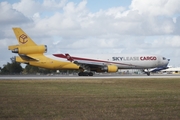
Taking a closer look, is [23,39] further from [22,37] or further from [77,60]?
[77,60]

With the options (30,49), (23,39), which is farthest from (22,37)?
(30,49)

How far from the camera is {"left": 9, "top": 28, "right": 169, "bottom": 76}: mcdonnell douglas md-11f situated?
172ft

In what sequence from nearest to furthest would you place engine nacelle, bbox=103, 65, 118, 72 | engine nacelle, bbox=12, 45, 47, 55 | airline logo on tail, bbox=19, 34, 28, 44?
engine nacelle, bbox=12, 45, 47, 55, engine nacelle, bbox=103, 65, 118, 72, airline logo on tail, bbox=19, 34, 28, 44

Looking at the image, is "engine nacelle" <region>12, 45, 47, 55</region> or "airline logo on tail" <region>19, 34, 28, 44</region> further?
"airline logo on tail" <region>19, 34, 28, 44</region>

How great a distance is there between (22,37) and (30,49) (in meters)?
2.06

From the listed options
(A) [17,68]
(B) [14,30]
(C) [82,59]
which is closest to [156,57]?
(C) [82,59]

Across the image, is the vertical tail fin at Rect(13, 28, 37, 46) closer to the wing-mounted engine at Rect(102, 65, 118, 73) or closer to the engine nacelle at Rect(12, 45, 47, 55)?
the engine nacelle at Rect(12, 45, 47, 55)

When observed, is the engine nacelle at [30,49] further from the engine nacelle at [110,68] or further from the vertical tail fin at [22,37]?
the engine nacelle at [110,68]

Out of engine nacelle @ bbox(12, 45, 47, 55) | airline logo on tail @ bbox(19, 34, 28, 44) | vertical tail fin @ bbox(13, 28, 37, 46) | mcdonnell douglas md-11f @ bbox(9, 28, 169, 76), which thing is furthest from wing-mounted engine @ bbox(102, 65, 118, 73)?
airline logo on tail @ bbox(19, 34, 28, 44)

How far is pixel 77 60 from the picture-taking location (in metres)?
54.5

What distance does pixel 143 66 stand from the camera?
5659 centimetres

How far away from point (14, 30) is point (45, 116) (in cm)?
4066

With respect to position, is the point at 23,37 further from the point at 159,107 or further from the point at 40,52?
the point at 159,107

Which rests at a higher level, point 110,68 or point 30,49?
point 30,49
